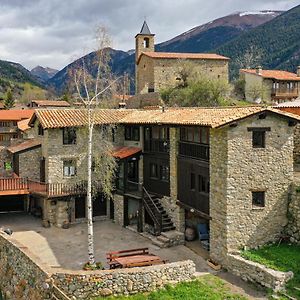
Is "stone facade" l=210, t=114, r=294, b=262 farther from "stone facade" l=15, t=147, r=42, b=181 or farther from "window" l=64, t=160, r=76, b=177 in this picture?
"stone facade" l=15, t=147, r=42, b=181

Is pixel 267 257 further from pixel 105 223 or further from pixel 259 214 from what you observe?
pixel 105 223

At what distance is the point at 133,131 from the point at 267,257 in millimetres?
14518

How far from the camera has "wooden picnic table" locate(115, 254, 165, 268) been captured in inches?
783

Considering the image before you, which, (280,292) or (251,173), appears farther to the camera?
(251,173)

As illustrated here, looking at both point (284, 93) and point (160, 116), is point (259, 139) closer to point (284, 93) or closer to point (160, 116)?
point (160, 116)

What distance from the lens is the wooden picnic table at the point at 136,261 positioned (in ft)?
65.3

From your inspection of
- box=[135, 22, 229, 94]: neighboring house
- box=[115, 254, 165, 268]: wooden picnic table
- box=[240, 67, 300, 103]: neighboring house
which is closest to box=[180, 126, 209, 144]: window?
box=[115, 254, 165, 268]: wooden picnic table

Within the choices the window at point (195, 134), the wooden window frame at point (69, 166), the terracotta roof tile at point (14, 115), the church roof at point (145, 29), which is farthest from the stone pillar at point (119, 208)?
the church roof at point (145, 29)

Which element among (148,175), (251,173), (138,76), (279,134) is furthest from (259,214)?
(138,76)

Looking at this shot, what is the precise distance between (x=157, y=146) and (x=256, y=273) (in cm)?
1160

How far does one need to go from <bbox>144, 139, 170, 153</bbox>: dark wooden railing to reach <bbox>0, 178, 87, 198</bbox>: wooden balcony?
5.27 m

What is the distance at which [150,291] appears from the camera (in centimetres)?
1867

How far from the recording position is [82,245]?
2522 cm

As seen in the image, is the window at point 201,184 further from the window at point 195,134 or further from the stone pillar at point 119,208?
the stone pillar at point 119,208
